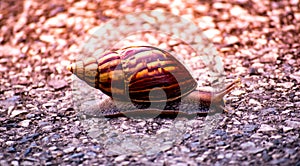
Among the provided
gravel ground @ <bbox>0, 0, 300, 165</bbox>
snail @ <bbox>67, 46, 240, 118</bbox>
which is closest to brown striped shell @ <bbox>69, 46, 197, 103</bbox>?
snail @ <bbox>67, 46, 240, 118</bbox>

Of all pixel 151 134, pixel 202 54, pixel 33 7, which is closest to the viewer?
pixel 151 134

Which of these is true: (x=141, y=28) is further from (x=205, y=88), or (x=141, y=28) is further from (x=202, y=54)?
(x=205, y=88)

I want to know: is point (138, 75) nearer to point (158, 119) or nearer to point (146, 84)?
point (146, 84)

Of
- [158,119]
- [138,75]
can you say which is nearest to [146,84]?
[138,75]

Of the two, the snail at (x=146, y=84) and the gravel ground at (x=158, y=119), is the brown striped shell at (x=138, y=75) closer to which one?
the snail at (x=146, y=84)

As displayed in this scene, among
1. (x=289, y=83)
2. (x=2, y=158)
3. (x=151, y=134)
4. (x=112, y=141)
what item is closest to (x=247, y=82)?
(x=289, y=83)

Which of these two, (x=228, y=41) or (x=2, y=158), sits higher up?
(x=228, y=41)

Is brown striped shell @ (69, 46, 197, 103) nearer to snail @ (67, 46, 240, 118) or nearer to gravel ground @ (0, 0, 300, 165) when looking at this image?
snail @ (67, 46, 240, 118)
